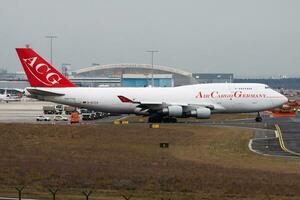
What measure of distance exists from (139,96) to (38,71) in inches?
460

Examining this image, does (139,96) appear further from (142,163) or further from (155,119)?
(142,163)

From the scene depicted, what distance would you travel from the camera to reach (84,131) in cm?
5659

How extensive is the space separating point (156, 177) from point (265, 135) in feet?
88.4

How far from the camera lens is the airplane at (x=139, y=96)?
72.1 metres

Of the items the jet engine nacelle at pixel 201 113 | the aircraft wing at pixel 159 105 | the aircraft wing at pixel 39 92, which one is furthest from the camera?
the aircraft wing at pixel 159 105

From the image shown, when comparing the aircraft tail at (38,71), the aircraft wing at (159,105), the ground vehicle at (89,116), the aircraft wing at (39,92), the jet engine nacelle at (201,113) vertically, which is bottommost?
the ground vehicle at (89,116)

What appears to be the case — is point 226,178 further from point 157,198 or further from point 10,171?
point 10,171

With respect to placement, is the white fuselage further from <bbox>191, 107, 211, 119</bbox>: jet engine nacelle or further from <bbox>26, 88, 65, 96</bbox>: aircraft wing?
<bbox>191, 107, 211, 119</bbox>: jet engine nacelle

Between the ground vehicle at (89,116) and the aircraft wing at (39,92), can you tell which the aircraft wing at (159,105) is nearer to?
the aircraft wing at (39,92)

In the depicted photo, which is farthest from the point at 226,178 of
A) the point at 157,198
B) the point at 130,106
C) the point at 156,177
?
the point at 130,106

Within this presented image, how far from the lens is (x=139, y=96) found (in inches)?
2859

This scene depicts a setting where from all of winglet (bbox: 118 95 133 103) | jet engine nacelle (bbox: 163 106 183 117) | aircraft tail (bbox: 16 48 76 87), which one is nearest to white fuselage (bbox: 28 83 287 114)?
winglet (bbox: 118 95 133 103)

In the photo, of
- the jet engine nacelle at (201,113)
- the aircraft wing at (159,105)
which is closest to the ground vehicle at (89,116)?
the aircraft wing at (159,105)

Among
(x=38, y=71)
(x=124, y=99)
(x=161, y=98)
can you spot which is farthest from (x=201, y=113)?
(x=38, y=71)
